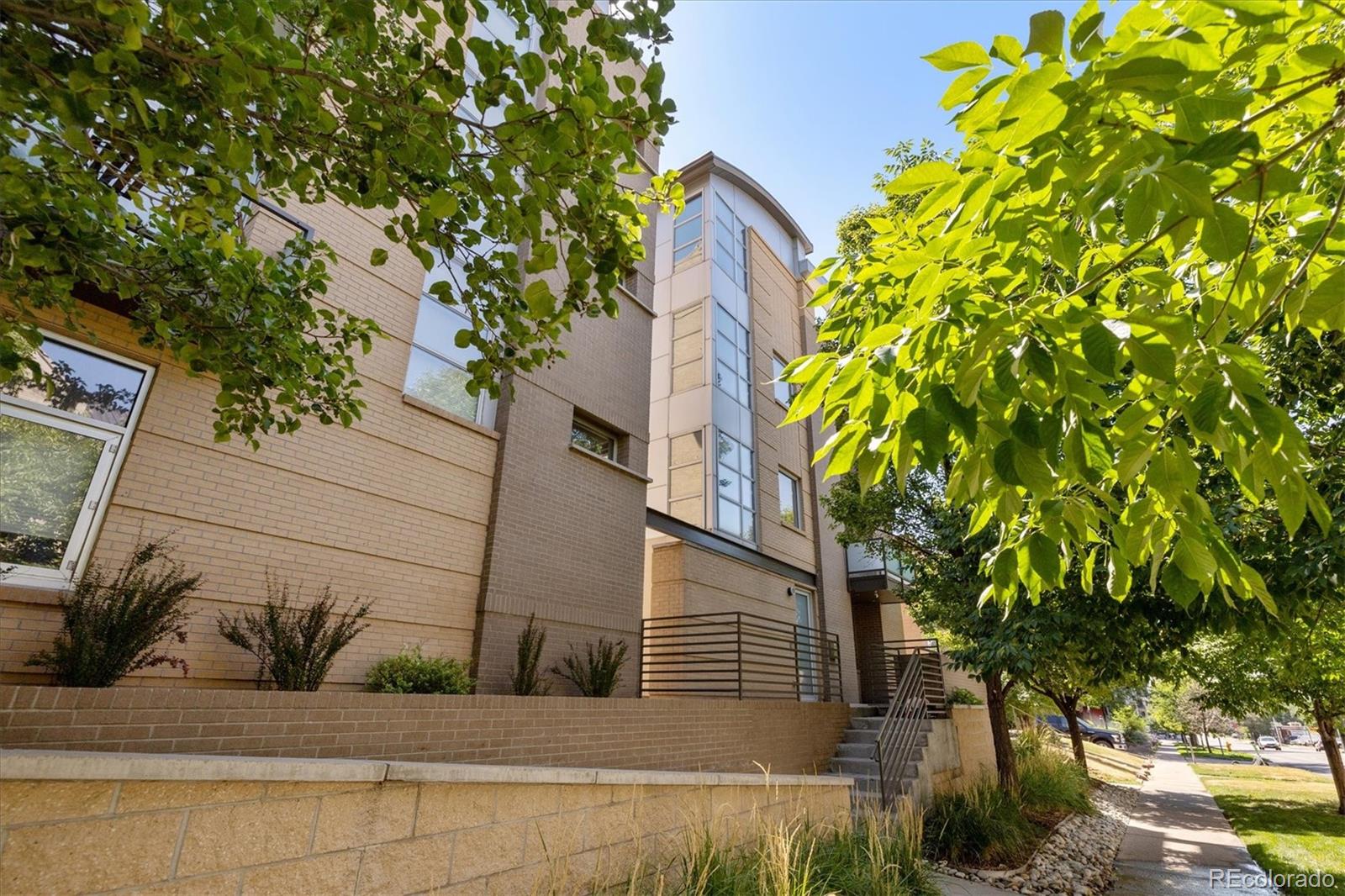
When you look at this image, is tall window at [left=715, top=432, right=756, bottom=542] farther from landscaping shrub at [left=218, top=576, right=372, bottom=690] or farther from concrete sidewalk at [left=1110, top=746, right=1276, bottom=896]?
landscaping shrub at [left=218, top=576, right=372, bottom=690]

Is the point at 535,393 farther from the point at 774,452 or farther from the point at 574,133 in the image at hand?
the point at 774,452

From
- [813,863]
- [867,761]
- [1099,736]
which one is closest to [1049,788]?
[867,761]

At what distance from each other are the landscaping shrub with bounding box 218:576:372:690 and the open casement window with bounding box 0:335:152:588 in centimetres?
129

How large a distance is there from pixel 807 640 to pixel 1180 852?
720cm

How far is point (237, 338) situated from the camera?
169 inches

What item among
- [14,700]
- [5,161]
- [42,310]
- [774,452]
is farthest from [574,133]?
[774,452]

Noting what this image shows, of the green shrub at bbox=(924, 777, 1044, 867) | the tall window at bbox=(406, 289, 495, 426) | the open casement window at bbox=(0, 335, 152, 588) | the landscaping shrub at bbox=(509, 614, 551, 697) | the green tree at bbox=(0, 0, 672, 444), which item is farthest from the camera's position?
the green shrub at bbox=(924, 777, 1044, 867)

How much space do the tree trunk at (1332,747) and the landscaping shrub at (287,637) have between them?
20461 millimetres

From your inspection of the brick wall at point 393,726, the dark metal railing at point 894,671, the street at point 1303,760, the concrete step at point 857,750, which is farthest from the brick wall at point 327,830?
the street at point 1303,760

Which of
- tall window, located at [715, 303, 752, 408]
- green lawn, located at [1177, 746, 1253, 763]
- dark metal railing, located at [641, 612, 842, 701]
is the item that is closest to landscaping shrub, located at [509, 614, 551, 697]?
dark metal railing, located at [641, 612, 842, 701]

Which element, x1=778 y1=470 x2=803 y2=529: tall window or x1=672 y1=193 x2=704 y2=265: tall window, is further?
x1=672 y1=193 x2=704 y2=265: tall window

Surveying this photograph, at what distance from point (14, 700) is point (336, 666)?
3.00 meters

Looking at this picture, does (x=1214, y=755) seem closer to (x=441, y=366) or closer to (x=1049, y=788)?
(x=1049, y=788)

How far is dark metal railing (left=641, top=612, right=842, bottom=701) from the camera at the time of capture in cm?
1022
